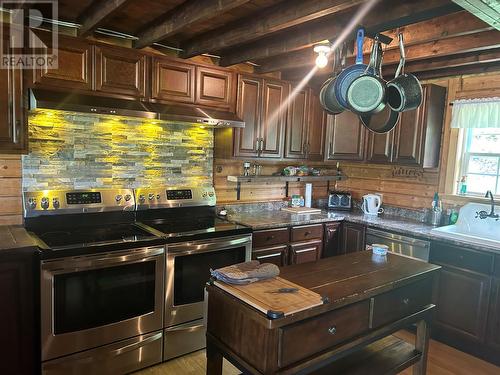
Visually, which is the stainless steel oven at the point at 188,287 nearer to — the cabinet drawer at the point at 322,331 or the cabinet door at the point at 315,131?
the cabinet drawer at the point at 322,331

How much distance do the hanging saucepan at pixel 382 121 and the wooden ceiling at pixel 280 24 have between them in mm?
485

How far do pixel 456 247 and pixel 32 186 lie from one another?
3322mm

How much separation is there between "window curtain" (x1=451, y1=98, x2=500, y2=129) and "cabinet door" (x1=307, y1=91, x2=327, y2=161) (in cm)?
128

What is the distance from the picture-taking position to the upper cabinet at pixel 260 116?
3.51m

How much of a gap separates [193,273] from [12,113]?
166 centimetres

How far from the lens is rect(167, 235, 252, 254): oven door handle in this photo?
2.77 metres

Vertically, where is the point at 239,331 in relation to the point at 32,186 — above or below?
below

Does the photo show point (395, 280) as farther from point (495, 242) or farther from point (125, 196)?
point (125, 196)

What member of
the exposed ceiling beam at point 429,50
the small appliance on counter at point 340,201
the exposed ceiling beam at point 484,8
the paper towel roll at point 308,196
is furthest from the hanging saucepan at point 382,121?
the small appliance on counter at point 340,201

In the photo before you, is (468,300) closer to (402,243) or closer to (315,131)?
(402,243)

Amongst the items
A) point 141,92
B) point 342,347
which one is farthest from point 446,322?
point 141,92

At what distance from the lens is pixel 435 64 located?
3.24 meters

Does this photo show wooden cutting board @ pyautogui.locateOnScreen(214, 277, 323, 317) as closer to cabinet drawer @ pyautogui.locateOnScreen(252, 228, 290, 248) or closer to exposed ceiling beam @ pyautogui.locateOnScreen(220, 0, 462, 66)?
cabinet drawer @ pyautogui.locateOnScreen(252, 228, 290, 248)

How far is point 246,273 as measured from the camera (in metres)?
1.85
